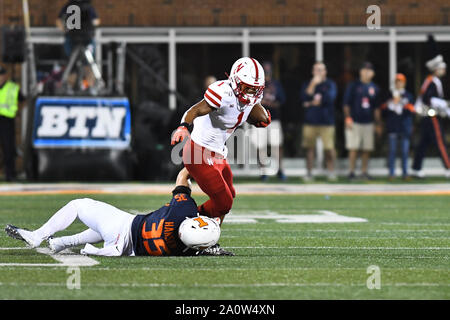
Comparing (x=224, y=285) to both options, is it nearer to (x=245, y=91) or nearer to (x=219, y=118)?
(x=245, y=91)

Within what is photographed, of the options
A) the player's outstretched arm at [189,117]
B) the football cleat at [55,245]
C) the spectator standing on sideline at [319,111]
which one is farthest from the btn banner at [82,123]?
the football cleat at [55,245]

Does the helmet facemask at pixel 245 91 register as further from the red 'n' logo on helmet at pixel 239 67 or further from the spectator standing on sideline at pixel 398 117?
the spectator standing on sideline at pixel 398 117

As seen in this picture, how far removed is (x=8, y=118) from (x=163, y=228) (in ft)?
38.9

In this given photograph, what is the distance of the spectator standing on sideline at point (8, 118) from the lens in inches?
765

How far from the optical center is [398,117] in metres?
20.3

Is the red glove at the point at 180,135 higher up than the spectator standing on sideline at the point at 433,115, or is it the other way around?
the red glove at the point at 180,135

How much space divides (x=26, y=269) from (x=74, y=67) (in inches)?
491

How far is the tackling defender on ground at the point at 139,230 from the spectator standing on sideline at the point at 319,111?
11217 millimetres

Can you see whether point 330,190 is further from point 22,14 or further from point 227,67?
point 22,14

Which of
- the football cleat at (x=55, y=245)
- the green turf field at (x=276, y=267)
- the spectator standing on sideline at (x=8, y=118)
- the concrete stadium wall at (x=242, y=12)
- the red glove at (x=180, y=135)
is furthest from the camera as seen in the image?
the concrete stadium wall at (x=242, y=12)

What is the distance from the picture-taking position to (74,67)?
65.2 feet

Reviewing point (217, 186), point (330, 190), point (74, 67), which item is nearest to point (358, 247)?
point (217, 186)

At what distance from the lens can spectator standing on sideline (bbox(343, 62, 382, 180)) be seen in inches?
784

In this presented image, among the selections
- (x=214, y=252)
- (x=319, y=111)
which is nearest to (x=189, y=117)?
(x=214, y=252)
